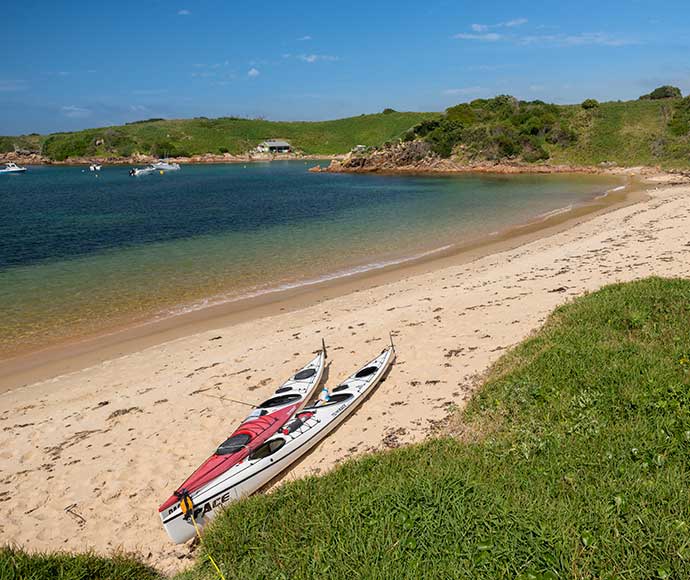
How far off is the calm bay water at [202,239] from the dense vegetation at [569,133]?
619 inches

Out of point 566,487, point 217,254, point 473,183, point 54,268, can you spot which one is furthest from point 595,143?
point 566,487

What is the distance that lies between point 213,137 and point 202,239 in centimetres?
14569

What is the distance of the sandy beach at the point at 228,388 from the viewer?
25.4 feet

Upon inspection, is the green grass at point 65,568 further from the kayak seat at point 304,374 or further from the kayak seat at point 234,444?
the kayak seat at point 304,374

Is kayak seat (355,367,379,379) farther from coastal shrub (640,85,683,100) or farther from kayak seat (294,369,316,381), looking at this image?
coastal shrub (640,85,683,100)

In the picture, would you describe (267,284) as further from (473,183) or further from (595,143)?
(595,143)

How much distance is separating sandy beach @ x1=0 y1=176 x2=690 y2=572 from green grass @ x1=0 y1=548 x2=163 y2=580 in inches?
38.0

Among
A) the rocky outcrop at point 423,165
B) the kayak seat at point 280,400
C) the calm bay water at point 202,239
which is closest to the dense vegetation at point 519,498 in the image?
the kayak seat at point 280,400

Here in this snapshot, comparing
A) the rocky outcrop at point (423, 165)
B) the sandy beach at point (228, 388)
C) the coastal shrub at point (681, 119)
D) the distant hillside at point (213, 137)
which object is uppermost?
the distant hillside at point (213, 137)

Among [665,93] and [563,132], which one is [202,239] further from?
[665,93]

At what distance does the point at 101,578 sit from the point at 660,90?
118 metres

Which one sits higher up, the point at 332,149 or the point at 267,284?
the point at 332,149

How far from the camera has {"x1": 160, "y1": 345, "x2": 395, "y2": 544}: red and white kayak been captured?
6676 millimetres

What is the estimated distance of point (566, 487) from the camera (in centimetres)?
528
